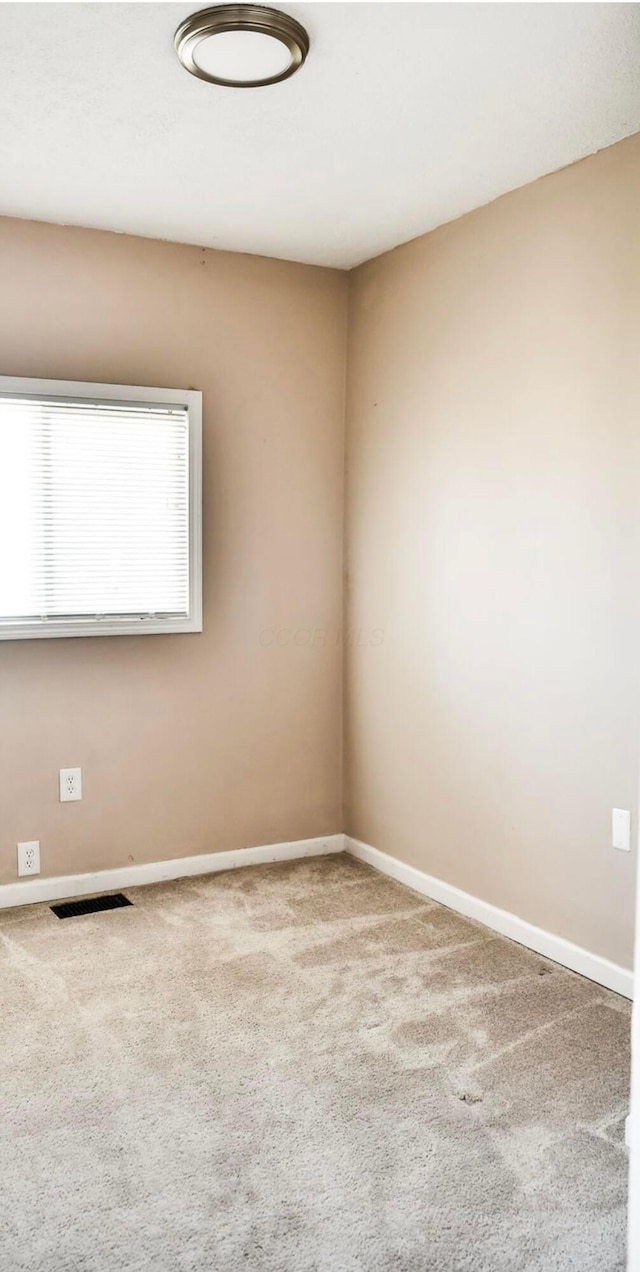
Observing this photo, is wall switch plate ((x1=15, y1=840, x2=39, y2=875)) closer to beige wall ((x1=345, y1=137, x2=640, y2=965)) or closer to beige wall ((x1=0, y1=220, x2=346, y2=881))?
beige wall ((x1=0, y1=220, x2=346, y2=881))

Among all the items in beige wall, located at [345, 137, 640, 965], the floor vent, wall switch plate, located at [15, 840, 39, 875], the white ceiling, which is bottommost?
the floor vent

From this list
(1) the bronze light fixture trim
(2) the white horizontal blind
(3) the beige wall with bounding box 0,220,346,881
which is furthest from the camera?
(3) the beige wall with bounding box 0,220,346,881

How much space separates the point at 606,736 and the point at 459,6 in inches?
72.7

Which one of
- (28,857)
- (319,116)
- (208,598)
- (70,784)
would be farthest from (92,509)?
(319,116)

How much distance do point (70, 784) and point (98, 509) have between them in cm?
100

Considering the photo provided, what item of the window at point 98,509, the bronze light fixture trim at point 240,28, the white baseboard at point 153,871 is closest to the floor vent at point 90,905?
the white baseboard at point 153,871

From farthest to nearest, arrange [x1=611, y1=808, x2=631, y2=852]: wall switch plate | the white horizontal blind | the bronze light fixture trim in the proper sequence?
the white horizontal blind
[x1=611, y1=808, x2=631, y2=852]: wall switch plate
the bronze light fixture trim

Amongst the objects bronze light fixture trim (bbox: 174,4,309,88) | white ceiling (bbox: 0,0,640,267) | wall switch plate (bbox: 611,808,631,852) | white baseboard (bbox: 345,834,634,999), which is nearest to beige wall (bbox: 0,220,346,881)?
white ceiling (bbox: 0,0,640,267)

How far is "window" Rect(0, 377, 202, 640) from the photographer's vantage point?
3.27 meters

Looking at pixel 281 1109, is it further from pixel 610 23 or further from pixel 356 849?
pixel 610 23

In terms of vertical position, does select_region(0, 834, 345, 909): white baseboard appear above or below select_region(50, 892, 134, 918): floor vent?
above

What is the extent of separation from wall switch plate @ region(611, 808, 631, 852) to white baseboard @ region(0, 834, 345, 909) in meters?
1.57

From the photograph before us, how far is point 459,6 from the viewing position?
6.61ft

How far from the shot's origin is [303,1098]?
2.19 metres
